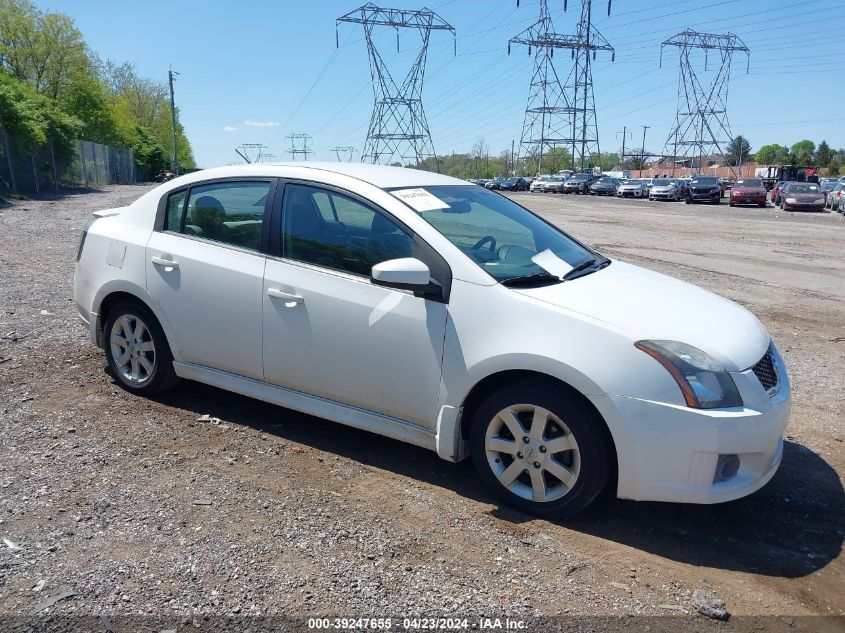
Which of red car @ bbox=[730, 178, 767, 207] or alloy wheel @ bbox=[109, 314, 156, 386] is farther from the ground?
red car @ bbox=[730, 178, 767, 207]

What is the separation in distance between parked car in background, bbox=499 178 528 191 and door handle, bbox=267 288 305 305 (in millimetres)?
71383

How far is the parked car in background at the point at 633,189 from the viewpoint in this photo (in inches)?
2173

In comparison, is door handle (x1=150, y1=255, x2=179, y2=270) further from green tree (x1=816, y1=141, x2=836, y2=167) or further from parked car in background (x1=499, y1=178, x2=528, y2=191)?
green tree (x1=816, y1=141, x2=836, y2=167)

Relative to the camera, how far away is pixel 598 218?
91.3 feet

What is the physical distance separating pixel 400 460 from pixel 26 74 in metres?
64.1

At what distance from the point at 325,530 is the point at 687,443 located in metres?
1.74

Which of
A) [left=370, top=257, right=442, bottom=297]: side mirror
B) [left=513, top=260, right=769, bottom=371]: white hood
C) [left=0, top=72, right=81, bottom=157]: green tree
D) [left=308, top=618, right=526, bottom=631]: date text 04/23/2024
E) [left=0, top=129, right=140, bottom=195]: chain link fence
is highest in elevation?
[left=0, top=72, right=81, bottom=157]: green tree

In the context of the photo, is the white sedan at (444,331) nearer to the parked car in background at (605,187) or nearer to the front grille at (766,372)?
the front grille at (766,372)

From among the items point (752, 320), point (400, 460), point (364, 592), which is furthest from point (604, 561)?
point (752, 320)

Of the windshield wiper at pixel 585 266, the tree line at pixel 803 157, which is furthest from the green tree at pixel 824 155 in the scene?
the windshield wiper at pixel 585 266

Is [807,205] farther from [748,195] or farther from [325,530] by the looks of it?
[325,530]

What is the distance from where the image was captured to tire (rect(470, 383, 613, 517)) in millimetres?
3393

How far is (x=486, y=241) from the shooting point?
4191mm

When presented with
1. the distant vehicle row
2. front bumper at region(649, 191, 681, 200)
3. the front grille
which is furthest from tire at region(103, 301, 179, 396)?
front bumper at region(649, 191, 681, 200)
